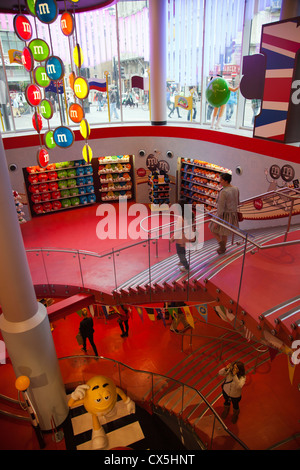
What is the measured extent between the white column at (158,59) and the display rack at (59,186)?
3298 millimetres

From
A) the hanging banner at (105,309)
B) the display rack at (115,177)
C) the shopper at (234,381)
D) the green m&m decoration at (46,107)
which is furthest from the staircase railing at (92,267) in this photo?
the display rack at (115,177)

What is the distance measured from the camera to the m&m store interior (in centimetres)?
542

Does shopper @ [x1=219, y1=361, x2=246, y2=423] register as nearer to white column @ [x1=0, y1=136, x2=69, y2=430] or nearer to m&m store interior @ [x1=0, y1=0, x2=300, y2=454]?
m&m store interior @ [x1=0, y1=0, x2=300, y2=454]

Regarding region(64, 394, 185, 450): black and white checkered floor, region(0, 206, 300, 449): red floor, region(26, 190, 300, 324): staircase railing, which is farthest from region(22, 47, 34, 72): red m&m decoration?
region(64, 394, 185, 450): black and white checkered floor

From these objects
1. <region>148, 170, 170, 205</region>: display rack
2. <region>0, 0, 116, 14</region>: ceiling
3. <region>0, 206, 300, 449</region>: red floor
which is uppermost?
<region>0, 0, 116, 14</region>: ceiling

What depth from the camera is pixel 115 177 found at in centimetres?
1315

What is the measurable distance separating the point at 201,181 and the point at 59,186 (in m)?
5.19

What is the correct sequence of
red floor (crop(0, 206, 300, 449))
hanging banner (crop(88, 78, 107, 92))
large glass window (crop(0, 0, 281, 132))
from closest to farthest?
red floor (crop(0, 206, 300, 449)) → large glass window (crop(0, 0, 281, 132)) → hanging banner (crop(88, 78, 107, 92))

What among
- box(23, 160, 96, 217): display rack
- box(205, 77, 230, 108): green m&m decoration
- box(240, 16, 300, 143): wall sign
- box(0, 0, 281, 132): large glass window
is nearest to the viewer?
box(240, 16, 300, 143): wall sign

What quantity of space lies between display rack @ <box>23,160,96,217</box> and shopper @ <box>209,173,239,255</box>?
7.74 m

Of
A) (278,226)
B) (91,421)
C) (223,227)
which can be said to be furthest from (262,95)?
(91,421)

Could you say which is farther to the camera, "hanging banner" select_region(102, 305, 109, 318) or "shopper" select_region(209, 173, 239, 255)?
"hanging banner" select_region(102, 305, 109, 318)

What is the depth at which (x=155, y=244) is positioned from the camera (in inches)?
321

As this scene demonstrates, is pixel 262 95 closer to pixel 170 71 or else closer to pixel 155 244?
pixel 155 244
